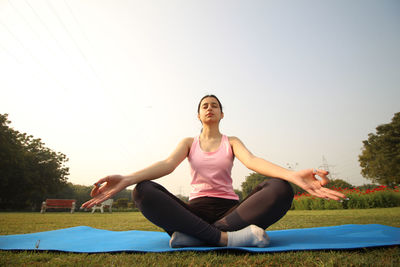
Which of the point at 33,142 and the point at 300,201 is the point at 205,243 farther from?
the point at 33,142

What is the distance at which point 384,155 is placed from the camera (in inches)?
1078

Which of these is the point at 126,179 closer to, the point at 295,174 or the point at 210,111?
the point at 210,111

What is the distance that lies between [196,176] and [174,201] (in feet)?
1.95

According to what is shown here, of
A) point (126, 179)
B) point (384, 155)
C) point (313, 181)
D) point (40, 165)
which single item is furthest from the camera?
point (384, 155)

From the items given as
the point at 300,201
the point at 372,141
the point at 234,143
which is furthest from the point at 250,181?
the point at 234,143

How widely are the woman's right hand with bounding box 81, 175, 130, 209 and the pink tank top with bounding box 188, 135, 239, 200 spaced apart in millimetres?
811

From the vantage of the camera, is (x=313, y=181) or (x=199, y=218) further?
(x=199, y=218)

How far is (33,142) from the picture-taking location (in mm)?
24109

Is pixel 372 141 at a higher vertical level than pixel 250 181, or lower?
higher

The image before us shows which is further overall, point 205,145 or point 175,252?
point 205,145

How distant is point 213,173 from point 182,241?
2.44ft

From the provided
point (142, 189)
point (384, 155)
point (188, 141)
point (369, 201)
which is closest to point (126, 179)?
point (142, 189)

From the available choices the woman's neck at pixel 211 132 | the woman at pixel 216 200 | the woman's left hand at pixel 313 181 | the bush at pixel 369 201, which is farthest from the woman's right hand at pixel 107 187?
the bush at pixel 369 201

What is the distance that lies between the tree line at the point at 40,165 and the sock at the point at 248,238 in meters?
22.4
